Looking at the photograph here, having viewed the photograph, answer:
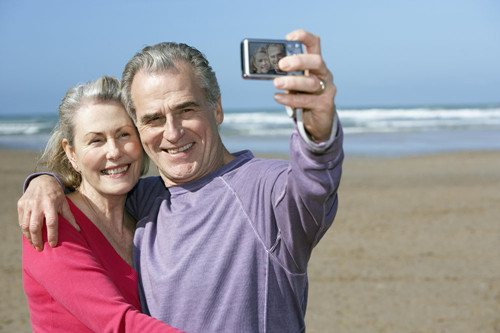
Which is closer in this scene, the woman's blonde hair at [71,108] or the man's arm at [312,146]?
the man's arm at [312,146]

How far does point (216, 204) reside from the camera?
213 cm

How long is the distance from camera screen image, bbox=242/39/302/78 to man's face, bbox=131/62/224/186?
25.8 inches

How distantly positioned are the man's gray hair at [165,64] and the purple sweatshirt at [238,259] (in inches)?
17.3

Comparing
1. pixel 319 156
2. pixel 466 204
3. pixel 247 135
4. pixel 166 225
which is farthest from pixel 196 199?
pixel 247 135

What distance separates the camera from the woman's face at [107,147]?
2432 mm

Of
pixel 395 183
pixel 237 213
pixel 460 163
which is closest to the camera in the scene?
pixel 237 213

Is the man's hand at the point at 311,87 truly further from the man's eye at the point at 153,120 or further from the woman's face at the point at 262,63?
the man's eye at the point at 153,120

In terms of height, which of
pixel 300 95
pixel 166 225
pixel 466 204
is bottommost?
pixel 466 204

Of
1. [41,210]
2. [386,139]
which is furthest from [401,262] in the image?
[386,139]

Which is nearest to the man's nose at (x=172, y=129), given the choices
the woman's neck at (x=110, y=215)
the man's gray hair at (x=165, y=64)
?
the man's gray hair at (x=165, y=64)

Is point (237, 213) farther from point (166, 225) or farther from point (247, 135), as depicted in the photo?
point (247, 135)

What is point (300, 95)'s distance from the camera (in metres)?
1.59

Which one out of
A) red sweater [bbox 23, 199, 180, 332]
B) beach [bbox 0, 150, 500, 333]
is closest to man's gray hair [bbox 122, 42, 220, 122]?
red sweater [bbox 23, 199, 180, 332]

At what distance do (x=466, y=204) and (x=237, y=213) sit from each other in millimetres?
9137
